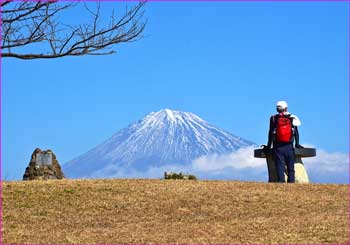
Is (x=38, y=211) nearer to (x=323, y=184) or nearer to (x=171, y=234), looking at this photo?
(x=171, y=234)

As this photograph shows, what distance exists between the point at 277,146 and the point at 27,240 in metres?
7.21

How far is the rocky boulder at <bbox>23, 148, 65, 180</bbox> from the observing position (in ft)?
67.5

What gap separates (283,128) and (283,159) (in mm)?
764

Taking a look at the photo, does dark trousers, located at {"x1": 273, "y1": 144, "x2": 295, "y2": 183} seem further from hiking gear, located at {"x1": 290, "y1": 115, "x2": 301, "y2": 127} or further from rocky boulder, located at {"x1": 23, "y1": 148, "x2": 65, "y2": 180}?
rocky boulder, located at {"x1": 23, "y1": 148, "x2": 65, "y2": 180}

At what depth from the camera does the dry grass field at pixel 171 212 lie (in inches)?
463

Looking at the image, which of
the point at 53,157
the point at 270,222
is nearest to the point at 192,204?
the point at 270,222

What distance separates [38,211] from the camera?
14.2 metres

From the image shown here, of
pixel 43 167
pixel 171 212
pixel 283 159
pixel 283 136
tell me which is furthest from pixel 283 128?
pixel 43 167

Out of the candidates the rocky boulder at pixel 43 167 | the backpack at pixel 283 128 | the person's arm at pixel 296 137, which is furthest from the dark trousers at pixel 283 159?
the rocky boulder at pixel 43 167

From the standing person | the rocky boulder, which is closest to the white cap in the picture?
the standing person

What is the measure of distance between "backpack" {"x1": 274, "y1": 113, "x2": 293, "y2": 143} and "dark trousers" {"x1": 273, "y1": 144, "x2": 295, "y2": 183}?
0.19 meters

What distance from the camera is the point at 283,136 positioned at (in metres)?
17.2

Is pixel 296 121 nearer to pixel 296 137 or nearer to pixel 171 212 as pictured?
pixel 296 137

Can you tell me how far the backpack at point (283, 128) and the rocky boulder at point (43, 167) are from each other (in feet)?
20.9
